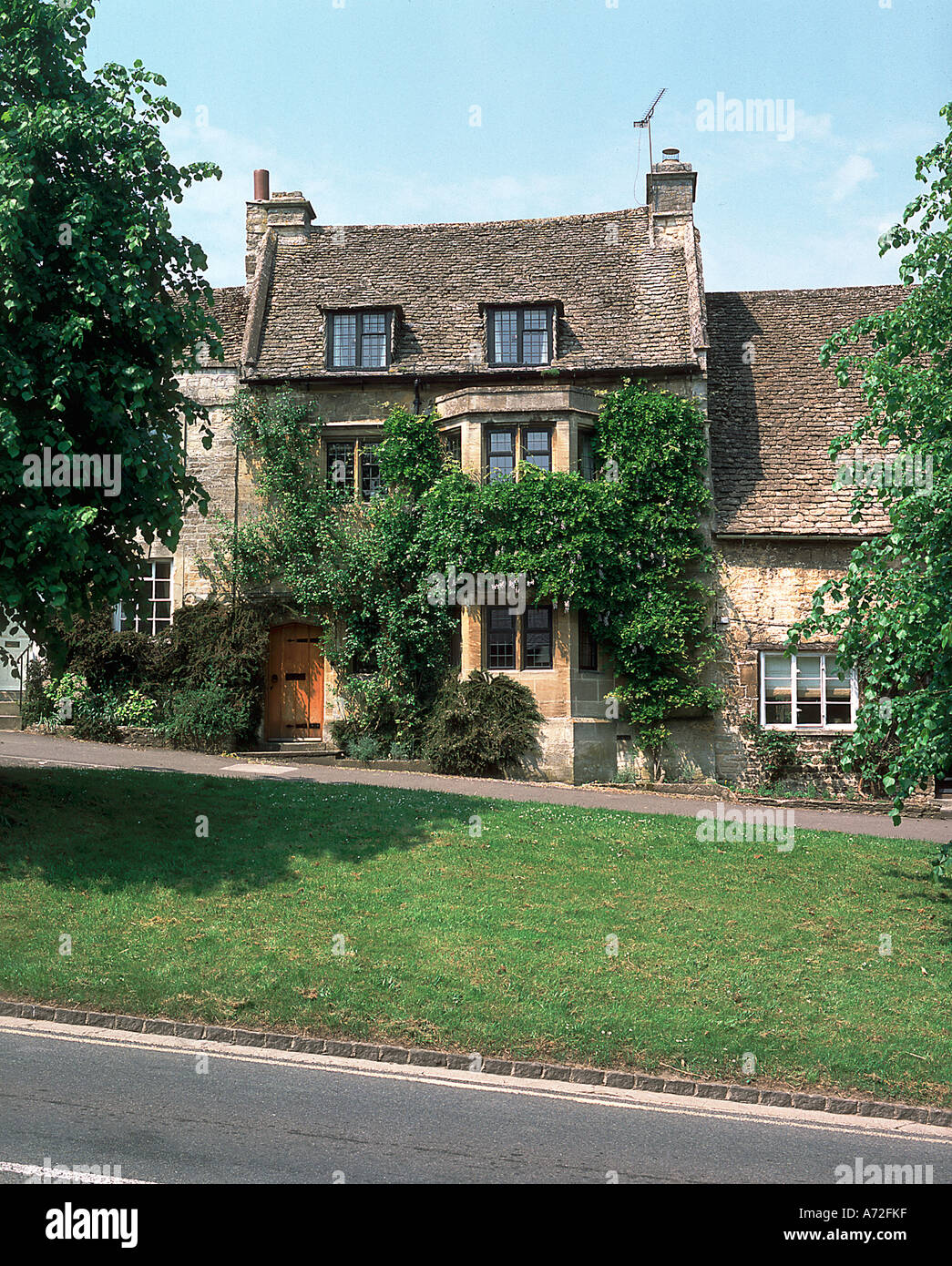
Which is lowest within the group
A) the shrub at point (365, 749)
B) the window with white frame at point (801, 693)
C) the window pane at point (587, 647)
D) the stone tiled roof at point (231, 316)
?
the shrub at point (365, 749)

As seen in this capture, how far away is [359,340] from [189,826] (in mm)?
14277

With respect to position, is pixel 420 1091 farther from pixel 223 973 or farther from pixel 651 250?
pixel 651 250

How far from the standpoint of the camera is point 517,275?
26.3 m

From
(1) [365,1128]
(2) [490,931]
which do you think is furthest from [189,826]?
(1) [365,1128]

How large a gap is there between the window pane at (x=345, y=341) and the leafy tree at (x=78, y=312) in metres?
11.2

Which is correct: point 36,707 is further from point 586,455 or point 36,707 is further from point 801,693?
point 801,693

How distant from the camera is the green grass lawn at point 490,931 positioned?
905cm

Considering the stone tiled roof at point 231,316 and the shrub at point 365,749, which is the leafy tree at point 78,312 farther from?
the stone tiled roof at point 231,316

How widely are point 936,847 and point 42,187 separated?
572 inches

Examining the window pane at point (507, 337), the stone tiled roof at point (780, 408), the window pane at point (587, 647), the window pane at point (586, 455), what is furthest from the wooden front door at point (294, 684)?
the stone tiled roof at point (780, 408)

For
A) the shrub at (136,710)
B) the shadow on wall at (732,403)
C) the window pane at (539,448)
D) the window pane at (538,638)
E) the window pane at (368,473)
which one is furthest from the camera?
the window pane at (368,473)

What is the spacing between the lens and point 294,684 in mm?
24844

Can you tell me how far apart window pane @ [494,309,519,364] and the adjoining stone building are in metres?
0.06

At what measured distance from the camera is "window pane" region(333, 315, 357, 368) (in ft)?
82.2
